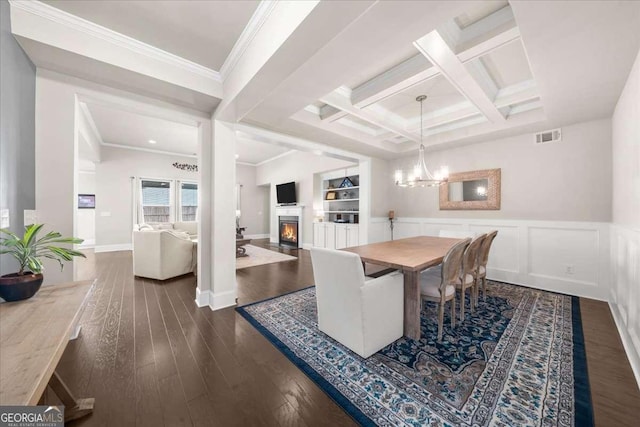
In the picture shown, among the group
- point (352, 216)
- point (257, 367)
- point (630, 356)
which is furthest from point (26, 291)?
point (352, 216)

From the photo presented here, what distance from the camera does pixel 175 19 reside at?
1817 mm

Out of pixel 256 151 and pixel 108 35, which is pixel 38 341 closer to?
pixel 108 35

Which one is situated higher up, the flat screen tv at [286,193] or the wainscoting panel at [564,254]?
the flat screen tv at [286,193]

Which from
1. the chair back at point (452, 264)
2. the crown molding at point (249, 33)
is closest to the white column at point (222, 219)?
the crown molding at point (249, 33)

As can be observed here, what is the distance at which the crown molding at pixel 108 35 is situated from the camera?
5.50 feet

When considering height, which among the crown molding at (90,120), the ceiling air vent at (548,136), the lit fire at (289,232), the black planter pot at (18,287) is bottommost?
the lit fire at (289,232)

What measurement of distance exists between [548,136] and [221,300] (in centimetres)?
514

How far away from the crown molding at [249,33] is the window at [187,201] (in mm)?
6397

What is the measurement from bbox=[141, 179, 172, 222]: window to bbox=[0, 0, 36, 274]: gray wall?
5.85 metres

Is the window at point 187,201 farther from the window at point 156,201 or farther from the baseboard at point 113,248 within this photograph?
the baseboard at point 113,248

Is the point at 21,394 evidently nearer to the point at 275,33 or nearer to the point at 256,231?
the point at 275,33

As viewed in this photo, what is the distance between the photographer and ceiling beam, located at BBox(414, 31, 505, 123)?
1.84 meters

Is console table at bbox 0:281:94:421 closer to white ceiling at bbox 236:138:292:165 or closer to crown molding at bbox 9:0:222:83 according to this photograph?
crown molding at bbox 9:0:222:83

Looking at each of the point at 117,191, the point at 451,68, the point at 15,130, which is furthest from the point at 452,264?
the point at 117,191
